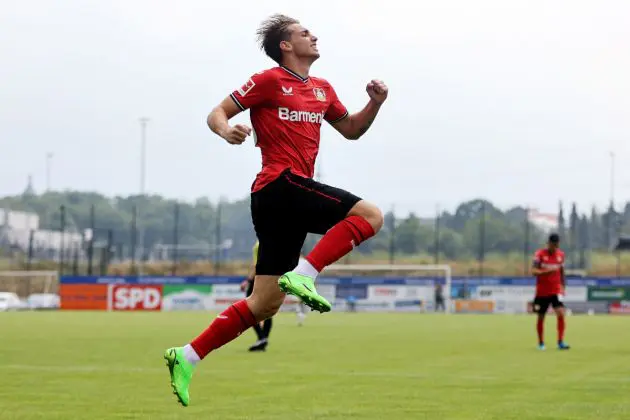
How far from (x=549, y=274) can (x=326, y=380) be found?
10179mm

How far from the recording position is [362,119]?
9109mm

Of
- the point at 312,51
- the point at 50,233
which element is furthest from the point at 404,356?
the point at 50,233

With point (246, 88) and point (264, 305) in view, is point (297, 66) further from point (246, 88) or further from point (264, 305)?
point (264, 305)

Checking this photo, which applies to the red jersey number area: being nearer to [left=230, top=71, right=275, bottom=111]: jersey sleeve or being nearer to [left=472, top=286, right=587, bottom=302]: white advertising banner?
[left=230, top=71, right=275, bottom=111]: jersey sleeve

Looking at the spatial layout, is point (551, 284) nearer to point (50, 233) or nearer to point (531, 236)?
point (531, 236)

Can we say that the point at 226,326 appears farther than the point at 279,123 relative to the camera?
Yes

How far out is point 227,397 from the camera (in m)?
11.5

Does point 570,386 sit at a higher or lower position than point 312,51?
lower

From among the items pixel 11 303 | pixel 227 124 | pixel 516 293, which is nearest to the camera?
pixel 227 124

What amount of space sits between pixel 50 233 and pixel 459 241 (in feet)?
106

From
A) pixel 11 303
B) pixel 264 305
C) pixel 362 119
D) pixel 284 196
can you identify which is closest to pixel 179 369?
pixel 264 305

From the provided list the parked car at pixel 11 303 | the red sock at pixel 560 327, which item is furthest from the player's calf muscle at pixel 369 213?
the parked car at pixel 11 303

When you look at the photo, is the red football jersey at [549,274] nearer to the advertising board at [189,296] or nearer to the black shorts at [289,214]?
the black shorts at [289,214]

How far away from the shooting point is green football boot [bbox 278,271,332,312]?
7270 millimetres
